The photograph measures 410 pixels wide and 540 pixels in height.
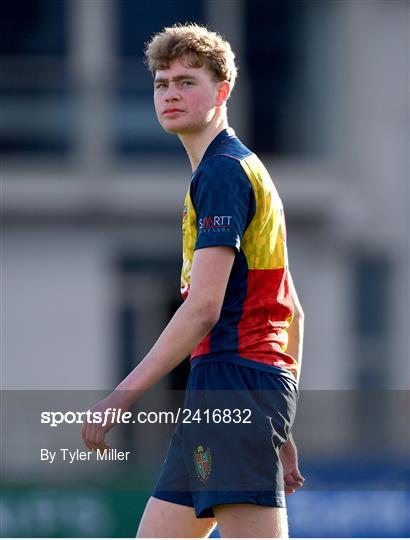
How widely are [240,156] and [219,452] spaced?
0.90m

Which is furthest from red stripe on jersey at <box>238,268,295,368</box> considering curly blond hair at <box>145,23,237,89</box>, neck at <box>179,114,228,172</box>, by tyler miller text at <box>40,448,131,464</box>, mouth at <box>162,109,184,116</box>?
by tyler miller text at <box>40,448,131,464</box>

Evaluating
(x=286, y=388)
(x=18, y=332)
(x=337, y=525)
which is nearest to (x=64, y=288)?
(x=18, y=332)

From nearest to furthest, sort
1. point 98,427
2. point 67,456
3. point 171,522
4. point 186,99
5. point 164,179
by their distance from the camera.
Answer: point 98,427
point 186,99
point 171,522
point 67,456
point 164,179

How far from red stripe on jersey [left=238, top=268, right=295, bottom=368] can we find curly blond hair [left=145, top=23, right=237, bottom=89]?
652 millimetres

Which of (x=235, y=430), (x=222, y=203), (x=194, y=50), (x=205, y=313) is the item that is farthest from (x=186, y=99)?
(x=235, y=430)

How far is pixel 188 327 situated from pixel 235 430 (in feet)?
1.15

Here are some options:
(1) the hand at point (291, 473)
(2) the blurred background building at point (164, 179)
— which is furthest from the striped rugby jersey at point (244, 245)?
(2) the blurred background building at point (164, 179)

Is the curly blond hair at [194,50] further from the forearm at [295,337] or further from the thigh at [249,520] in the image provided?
the thigh at [249,520]

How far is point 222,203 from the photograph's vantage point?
4.70 metres

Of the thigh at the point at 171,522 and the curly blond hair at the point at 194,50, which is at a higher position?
the curly blond hair at the point at 194,50

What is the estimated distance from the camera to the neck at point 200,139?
4938mm

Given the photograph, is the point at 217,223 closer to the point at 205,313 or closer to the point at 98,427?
the point at 205,313

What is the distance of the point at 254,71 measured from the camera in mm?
17797

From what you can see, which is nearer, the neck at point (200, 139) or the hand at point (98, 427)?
the hand at point (98, 427)
